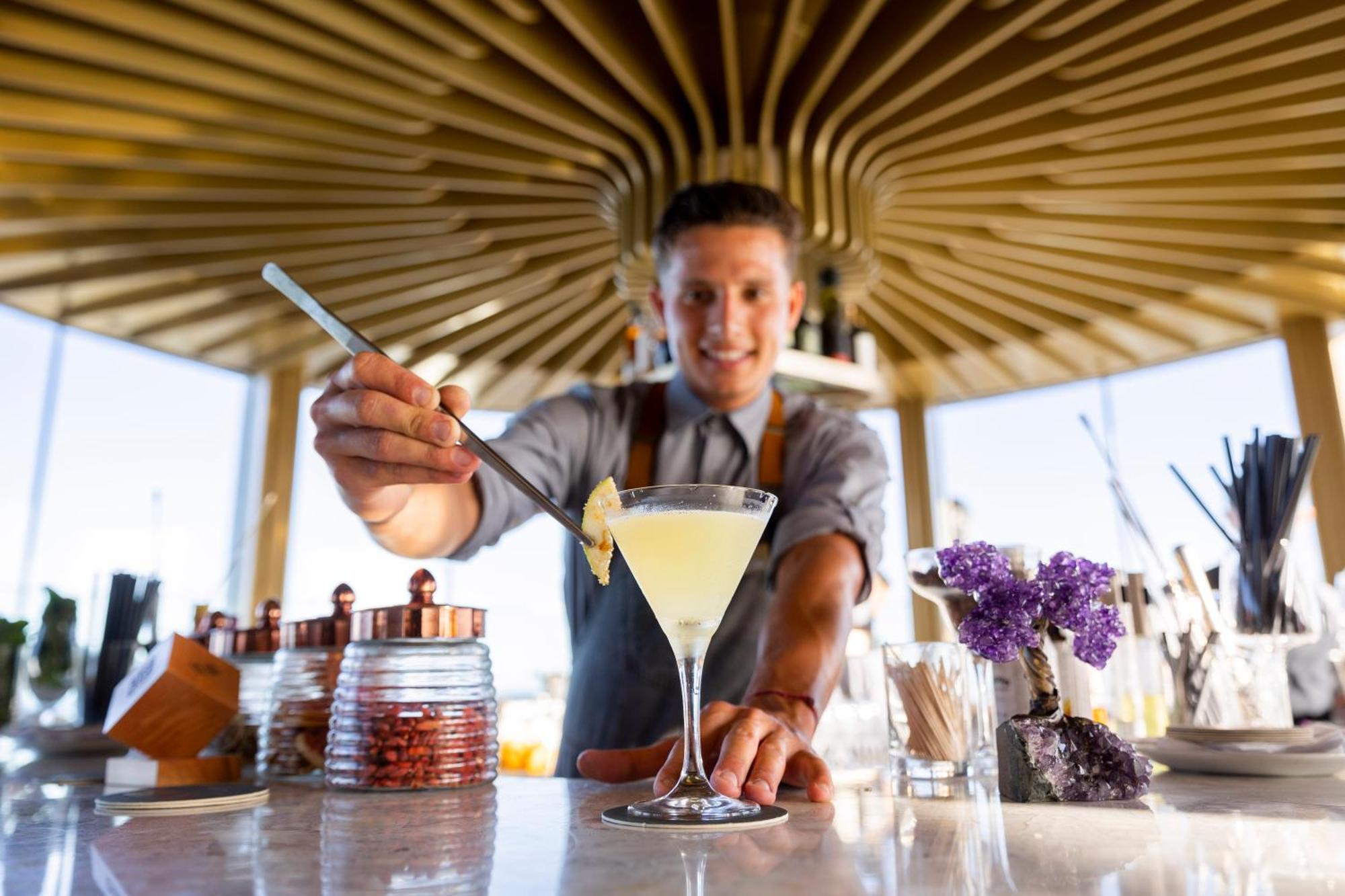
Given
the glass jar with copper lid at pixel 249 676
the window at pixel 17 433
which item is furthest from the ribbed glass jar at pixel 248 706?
the window at pixel 17 433

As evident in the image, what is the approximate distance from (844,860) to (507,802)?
466 millimetres

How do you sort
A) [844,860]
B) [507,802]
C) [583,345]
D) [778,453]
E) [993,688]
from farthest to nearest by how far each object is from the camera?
[583,345]
[778,453]
[993,688]
[507,802]
[844,860]

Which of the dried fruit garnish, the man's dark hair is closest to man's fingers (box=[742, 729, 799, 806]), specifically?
the dried fruit garnish

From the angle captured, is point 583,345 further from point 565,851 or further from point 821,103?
point 565,851

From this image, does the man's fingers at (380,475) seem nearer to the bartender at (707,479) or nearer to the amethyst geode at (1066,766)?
the bartender at (707,479)

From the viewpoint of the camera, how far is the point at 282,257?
196 inches

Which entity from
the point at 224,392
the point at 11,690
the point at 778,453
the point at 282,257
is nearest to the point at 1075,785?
the point at 778,453

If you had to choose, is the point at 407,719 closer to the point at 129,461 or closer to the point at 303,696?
the point at 303,696

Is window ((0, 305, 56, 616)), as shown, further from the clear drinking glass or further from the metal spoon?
the clear drinking glass

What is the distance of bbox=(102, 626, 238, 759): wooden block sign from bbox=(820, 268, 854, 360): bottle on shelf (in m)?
3.22

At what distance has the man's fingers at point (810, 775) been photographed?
970mm

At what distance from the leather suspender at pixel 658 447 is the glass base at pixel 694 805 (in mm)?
1082

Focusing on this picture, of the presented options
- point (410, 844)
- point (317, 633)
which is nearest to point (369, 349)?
point (317, 633)

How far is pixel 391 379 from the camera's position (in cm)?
108
